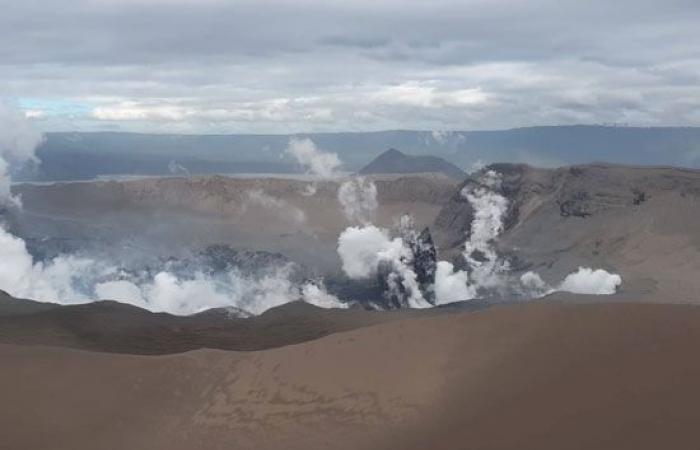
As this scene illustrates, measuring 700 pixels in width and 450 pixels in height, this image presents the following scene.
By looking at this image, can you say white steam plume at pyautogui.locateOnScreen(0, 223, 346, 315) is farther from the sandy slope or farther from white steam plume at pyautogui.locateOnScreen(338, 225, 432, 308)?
the sandy slope

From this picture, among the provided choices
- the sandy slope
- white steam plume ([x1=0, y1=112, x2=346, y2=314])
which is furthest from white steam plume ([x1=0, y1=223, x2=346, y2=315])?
the sandy slope

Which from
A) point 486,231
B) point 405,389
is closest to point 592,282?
point 486,231

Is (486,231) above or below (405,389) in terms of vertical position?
below

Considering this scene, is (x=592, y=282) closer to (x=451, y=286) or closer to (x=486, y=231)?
(x=451, y=286)

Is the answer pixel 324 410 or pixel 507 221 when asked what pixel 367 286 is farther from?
pixel 324 410

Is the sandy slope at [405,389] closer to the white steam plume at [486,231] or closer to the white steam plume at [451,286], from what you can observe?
the white steam plume at [451,286]

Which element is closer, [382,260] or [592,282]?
[592,282]

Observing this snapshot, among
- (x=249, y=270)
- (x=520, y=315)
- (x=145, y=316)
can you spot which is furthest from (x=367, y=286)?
(x=520, y=315)

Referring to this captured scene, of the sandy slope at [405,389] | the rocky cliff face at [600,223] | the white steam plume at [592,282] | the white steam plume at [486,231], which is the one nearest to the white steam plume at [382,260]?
the white steam plume at [486,231]

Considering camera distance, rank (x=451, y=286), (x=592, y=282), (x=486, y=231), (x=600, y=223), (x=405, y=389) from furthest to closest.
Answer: (x=486, y=231) < (x=600, y=223) < (x=451, y=286) < (x=592, y=282) < (x=405, y=389)

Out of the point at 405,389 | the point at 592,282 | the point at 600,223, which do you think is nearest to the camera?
the point at 405,389
